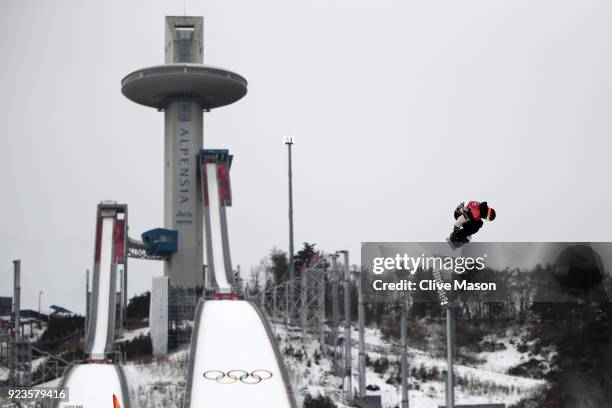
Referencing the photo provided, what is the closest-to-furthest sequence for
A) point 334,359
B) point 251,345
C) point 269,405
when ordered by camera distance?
point 269,405
point 251,345
point 334,359

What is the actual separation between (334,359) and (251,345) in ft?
20.0

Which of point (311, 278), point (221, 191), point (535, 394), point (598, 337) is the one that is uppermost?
point (221, 191)

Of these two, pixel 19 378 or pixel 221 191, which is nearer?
pixel 19 378

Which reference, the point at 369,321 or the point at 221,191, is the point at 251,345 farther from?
the point at 369,321

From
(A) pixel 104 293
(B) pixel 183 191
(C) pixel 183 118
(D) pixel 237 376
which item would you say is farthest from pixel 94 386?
(C) pixel 183 118

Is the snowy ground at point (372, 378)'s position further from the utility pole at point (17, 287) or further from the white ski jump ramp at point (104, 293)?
the utility pole at point (17, 287)

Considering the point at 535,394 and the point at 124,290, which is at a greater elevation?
the point at 124,290

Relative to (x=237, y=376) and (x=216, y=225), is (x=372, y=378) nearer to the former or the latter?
(x=237, y=376)

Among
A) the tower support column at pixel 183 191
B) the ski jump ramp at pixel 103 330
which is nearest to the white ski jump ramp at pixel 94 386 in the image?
the ski jump ramp at pixel 103 330

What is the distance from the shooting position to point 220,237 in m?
62.2

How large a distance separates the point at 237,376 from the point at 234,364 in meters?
1.47

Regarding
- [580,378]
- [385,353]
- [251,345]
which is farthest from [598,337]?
[251,345]

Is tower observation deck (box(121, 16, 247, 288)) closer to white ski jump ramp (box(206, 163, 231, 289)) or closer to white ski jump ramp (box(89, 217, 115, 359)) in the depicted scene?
white ski jump ramp (box(206, 163, 231, 289))

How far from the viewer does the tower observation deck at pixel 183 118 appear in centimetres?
6225
